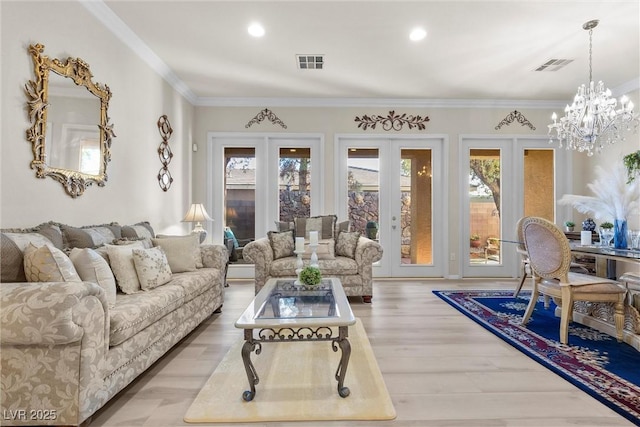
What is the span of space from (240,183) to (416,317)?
11.1ft

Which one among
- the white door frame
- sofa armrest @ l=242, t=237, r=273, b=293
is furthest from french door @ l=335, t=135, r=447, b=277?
sofa armrest @ l=242, t=237, r=273, b=293

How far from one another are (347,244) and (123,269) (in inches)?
101

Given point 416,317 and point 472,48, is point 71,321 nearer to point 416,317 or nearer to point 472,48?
point 416,317

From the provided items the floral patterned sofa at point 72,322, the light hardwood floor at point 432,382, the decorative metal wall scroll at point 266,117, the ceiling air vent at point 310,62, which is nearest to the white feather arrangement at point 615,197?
the light hardwood floor at point 432,382

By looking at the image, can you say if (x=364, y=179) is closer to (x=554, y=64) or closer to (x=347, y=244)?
(x=347, y=244)

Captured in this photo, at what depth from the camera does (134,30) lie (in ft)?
11.2

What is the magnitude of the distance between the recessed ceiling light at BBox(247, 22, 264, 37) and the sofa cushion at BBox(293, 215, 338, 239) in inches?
87.5

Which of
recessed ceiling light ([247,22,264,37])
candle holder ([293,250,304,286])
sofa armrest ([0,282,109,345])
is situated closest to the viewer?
sofa armrest ([0,282,109,345])

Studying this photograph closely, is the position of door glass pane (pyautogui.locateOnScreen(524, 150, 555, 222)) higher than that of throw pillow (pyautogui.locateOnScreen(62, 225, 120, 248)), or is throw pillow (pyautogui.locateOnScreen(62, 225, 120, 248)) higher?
door glass pane (pyautogui.locateOnScreen(524, 150, 555, 222))

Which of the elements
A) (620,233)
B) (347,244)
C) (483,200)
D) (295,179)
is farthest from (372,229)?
(620,233)

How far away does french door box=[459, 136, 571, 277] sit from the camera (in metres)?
5.55

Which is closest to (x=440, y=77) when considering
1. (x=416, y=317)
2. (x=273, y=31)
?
(x=273, y=31)

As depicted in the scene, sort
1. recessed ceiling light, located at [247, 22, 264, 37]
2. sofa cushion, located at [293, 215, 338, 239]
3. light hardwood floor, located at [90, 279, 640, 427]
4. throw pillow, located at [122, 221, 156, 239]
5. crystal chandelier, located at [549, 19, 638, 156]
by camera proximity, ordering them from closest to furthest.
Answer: light hardwood floor, located at [90, 279, 640, 427], throw pillow, located at [122, 221, 156, 239], recessed ceiling light, located at [247, 22, 264, 37], crystal chandelier, located at [549, 19, 638, 156], sofa cushion, located at [293, 215, 338, 239]

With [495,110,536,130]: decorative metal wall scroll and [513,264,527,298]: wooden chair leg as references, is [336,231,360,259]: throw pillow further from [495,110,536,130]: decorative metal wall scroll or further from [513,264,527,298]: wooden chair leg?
[495,110,536,130]: decorative metal wall scroll
